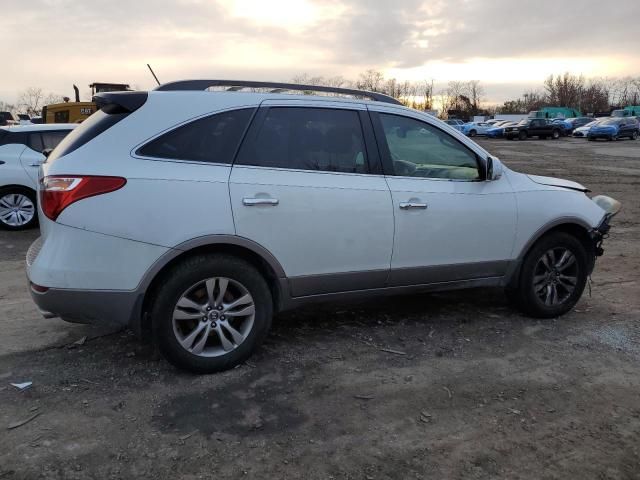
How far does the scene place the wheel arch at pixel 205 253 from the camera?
3.43 m

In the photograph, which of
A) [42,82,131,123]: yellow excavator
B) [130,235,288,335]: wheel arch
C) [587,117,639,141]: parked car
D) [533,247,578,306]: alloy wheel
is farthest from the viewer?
[587,117,639,141]: parked car

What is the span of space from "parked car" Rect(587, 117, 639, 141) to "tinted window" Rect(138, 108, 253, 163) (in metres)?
44.1

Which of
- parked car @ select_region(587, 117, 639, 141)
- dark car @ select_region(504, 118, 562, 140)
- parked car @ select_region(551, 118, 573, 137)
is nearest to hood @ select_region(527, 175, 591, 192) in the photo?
parked car @ select_region(587, 117, 639, 141)

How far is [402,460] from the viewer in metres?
2.86

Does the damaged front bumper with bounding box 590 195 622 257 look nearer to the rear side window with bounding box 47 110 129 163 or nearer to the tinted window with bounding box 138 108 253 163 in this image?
the tinted window with bounding box 138 108 253 163

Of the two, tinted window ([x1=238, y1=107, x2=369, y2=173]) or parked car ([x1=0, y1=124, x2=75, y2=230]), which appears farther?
parked car ([x1=0, y1=124, x2=75, y2=230])

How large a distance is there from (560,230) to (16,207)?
320 inches

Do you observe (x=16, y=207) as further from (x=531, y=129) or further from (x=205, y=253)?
(x=531, y=129)

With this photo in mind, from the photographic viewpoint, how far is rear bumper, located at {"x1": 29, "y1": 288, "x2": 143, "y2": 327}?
334cm

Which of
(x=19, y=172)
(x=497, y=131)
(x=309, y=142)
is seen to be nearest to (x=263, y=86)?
(x=309, y=142)

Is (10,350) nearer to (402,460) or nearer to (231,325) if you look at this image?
(231,325)

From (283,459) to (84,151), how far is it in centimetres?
216

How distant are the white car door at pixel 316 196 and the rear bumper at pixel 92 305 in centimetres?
85

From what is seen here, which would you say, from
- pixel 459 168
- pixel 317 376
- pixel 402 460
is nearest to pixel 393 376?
pixel 317 376
